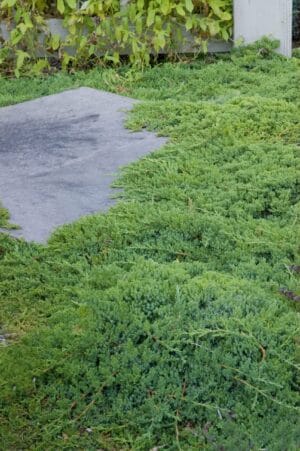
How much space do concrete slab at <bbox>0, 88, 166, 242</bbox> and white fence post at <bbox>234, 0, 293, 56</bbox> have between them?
170 cm

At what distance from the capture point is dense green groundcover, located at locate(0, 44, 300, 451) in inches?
87.4

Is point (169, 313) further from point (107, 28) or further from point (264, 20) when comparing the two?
point (264, 20)

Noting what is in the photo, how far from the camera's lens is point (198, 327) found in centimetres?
241

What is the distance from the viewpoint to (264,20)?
6254mm

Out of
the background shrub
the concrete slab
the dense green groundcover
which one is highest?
the background shrub

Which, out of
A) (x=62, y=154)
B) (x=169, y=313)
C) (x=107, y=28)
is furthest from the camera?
(x=107, y=28)

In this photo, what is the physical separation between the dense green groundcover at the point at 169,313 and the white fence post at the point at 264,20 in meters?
2.39

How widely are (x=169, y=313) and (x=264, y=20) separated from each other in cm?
432

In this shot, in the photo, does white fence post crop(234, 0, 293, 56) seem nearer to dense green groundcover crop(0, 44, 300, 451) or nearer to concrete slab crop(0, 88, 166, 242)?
concrete slab crop(0, 88, 166, 242)

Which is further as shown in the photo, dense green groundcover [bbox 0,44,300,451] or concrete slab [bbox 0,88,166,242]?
concrete slab [bbox 0,88,166,242]

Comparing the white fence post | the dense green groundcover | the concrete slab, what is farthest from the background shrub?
the dense green groundcover

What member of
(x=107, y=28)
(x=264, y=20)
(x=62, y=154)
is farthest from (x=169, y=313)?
(x=264, y=20)

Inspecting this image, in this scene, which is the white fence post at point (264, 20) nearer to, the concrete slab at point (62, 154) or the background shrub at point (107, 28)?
the background shrub at point (107, 28)

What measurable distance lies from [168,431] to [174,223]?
3.91ft
